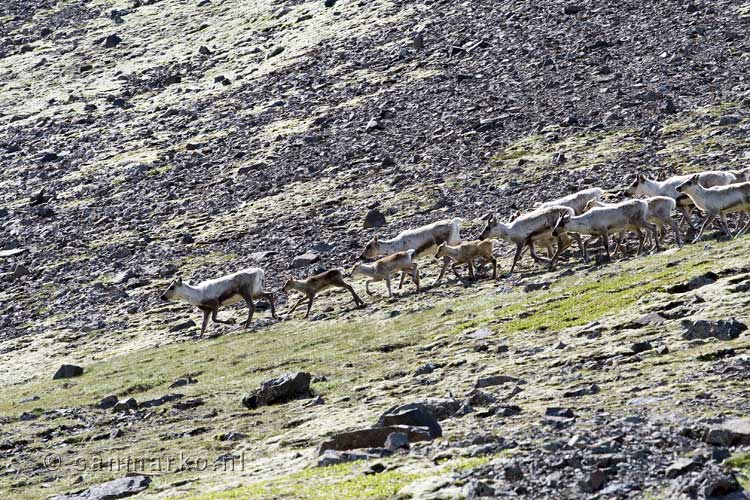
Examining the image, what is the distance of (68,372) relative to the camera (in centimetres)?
2773

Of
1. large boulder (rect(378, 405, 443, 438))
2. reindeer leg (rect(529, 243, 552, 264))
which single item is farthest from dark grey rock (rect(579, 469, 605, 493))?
reindeer leg (rect(529, 243, 552, 264))

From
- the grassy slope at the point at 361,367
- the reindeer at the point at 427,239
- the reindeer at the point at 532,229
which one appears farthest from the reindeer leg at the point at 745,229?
the reindeer at the point at 427,239

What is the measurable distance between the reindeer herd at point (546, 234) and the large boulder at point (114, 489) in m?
13.4

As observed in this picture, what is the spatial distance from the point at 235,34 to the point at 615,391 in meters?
58.6

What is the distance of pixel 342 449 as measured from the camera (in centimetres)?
1462

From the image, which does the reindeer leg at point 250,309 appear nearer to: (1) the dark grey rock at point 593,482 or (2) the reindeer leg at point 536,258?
(2) the reindeer leg at point 536,258

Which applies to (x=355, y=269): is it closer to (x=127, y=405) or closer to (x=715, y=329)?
(x=127, y=405)

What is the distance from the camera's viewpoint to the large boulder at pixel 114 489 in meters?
15.0

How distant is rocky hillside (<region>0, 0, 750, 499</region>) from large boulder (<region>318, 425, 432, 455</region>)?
0.08 feet

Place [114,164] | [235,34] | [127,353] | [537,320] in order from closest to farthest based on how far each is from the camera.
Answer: [537,320] < [127,353] < [114,164] < [235,34]

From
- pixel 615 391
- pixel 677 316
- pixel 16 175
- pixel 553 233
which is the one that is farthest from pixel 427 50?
→ pixel 615 391

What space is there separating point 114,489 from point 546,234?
49.9ft

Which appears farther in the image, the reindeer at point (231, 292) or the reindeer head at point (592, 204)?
the reindeer at point (231, 292)

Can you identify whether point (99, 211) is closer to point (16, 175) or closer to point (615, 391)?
point (16, 175)
